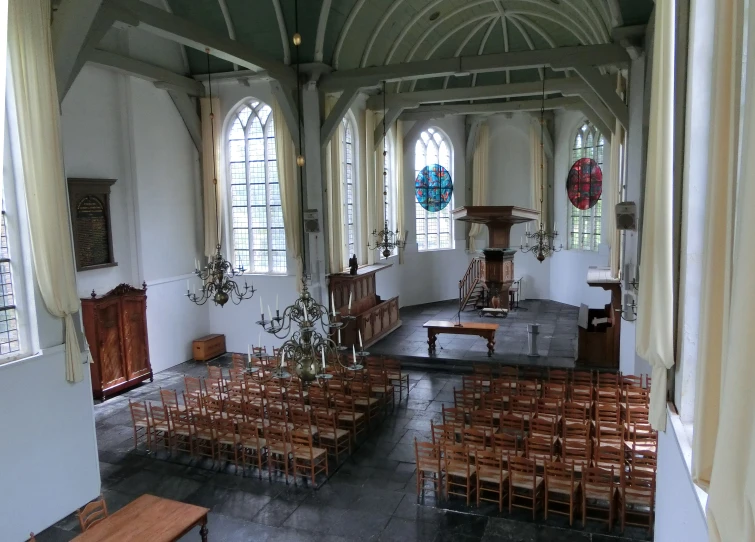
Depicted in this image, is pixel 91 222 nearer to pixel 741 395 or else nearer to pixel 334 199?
pixel 334 199

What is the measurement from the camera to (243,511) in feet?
25.4

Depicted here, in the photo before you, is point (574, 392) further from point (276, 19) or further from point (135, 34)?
point (135, 34)

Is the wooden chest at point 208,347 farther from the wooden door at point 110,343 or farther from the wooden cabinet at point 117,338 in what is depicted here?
the wooden door at point 110,343

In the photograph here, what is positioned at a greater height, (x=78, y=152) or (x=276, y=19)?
(x=276, y=19)

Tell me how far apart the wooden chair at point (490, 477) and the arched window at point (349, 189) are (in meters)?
9.13

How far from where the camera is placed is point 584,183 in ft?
65.1

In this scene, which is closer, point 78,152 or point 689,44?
point 689,44

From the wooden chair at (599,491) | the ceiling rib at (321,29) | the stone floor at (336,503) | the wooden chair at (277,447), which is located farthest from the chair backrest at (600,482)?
the ceiling rib at (321,29)

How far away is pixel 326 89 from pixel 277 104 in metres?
1.29

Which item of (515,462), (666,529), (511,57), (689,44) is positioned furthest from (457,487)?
(511,57)

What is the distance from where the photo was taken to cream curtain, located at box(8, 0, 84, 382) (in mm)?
7184

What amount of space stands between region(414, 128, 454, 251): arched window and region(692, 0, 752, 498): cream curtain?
59.9 feet

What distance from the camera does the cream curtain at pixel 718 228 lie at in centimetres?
291

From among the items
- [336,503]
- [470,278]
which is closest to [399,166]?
[470,278]
